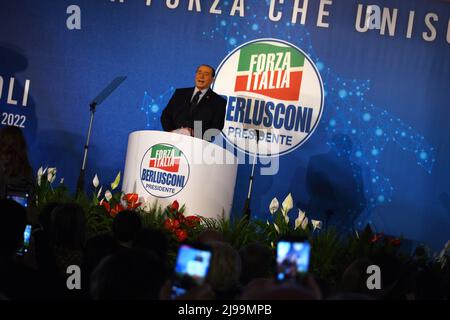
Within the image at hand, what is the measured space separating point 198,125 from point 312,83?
1574mm

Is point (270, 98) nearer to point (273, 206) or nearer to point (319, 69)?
point (319, 69)

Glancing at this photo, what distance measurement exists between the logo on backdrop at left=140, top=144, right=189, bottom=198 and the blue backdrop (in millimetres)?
2405

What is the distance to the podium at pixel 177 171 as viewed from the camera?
5.62 m

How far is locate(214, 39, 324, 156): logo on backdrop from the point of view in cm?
803

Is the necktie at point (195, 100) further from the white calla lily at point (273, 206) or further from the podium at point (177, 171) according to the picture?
the white calla lily at point (273, 206)

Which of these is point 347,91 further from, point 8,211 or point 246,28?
point 8,211

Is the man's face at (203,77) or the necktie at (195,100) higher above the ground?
the man's face at (203,77)

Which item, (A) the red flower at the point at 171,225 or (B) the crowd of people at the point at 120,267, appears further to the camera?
(A) the red flower at the point at 171,225

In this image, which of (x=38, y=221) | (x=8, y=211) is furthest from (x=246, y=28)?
(x=8, y=211)

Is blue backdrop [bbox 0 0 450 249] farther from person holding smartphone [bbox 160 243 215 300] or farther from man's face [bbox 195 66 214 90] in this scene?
person holding smartphone [bbox 160 243 215 300]

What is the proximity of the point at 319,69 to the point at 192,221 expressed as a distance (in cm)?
326

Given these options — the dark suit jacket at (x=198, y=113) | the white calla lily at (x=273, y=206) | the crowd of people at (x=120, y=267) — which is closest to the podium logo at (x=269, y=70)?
the dark suit jacket at (x=198, y=113)

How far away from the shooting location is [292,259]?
2486 millimetres

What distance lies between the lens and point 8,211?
2582 millimetres
